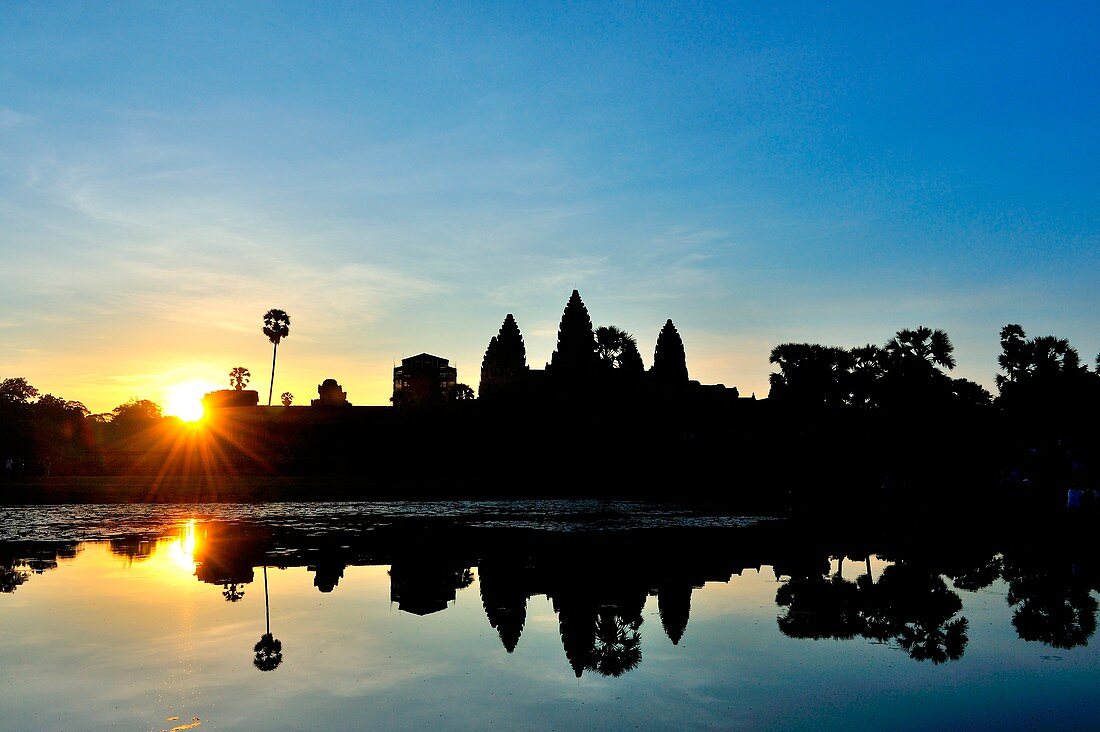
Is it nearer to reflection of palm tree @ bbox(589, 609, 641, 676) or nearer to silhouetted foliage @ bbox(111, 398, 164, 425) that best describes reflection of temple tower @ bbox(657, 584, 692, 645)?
reflection of palm tree @ bbox(589, 609, 641, 676)

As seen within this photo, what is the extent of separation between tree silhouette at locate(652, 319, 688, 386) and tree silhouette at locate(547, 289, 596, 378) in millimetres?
14971

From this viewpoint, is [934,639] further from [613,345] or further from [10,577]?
[613,345]

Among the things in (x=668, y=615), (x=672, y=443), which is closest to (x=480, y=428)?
(x=672, y=443)

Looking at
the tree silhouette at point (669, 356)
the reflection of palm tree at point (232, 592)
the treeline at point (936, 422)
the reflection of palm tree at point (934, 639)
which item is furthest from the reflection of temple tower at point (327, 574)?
the tree silhouette at point (669, 356)

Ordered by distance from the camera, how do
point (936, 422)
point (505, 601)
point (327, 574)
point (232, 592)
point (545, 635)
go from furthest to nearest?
point (936, 422), point (327, 574), point (232, 592), point (505, 601), point (545, 635)

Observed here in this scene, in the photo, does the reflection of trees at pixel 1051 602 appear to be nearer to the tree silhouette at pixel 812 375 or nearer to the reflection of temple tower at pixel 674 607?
the reflection of temple tower at pixel 674 607

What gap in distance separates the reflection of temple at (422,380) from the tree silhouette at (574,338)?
12896mm

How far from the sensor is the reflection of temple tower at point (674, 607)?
42.6 ft

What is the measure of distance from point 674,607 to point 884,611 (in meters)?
3.34

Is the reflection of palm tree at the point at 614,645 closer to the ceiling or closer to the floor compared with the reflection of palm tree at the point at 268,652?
closer to the floor

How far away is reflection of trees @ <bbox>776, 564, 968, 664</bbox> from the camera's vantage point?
486 inches

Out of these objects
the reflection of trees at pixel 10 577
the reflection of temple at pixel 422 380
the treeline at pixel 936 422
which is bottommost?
the reflection of trees at pixel 10 577

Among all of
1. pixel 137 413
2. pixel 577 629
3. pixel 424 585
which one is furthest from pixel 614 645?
pixel 137 413

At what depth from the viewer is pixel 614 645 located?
12.1 metres
